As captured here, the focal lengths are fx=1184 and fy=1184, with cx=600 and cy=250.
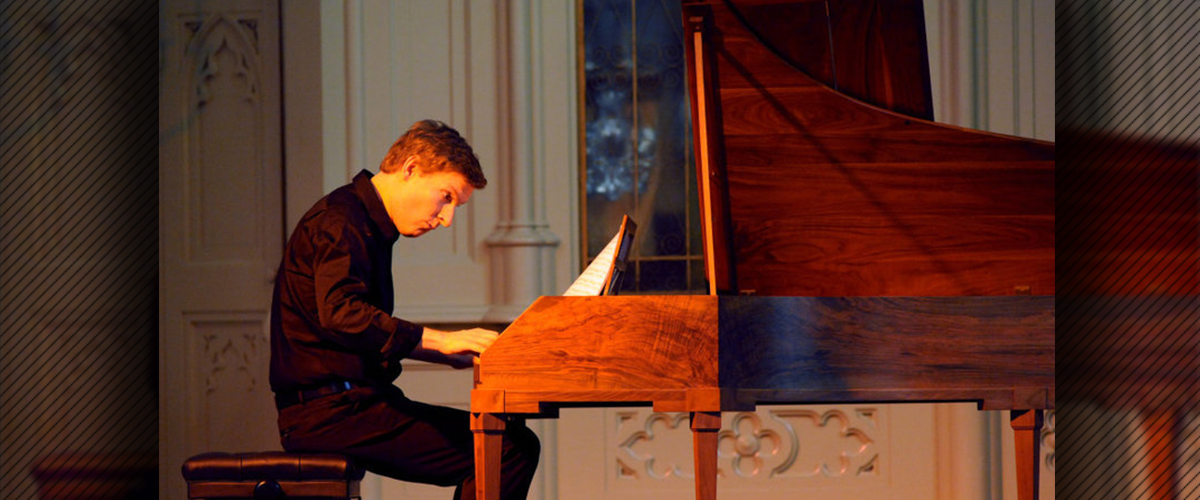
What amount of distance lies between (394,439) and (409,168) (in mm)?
613

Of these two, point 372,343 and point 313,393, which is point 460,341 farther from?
point 313,393

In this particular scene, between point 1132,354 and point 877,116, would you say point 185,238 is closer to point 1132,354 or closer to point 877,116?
point 877,116

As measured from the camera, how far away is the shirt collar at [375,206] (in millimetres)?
2689

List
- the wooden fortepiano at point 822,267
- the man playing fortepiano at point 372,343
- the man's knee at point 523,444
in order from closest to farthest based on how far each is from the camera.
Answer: the wooden fortepiano at point 822,267
the man playing fortepiano at point 372,343
the man's knee at point 523,444

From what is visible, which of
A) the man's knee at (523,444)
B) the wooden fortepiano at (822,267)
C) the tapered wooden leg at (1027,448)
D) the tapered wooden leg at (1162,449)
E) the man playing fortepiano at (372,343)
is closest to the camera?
the wooden fortepiano at (822,267)

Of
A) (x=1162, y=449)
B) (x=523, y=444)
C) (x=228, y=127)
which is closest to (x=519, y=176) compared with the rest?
(x=228, y=127)

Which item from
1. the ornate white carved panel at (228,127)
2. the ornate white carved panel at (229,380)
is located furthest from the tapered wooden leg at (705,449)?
the ornate white carved panel at (228,127)

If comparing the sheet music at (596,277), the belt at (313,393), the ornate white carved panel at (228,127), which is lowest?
the belt at (313,393)

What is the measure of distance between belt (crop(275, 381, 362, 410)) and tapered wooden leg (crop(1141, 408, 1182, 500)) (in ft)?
6.74

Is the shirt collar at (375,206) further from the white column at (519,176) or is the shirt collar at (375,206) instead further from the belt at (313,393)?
the white column at (519,176)

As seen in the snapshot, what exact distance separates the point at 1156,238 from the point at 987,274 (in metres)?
0.88

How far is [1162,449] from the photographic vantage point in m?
3.15

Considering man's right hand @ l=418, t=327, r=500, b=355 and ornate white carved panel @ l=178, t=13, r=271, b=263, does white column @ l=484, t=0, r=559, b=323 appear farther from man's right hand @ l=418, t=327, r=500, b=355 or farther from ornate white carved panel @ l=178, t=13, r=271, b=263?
man's right hand @ l=418, t=327, r=500, b=355

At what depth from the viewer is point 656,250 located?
4.66 metres
